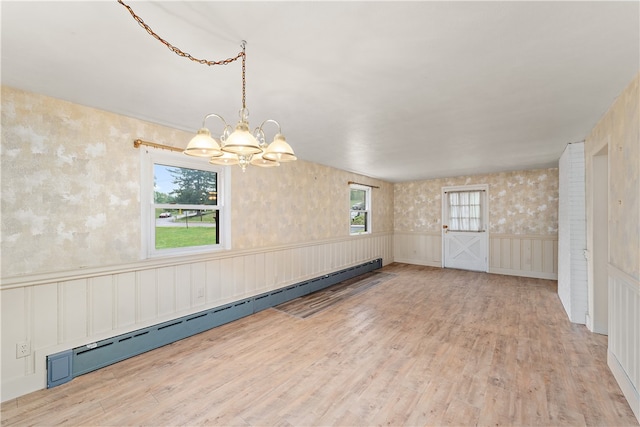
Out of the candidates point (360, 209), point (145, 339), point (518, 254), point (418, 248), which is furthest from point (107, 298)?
point (518, 254)

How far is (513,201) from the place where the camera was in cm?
628

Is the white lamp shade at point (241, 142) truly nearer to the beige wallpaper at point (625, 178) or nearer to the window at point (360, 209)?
the beige wallpaper at point (625, 178)

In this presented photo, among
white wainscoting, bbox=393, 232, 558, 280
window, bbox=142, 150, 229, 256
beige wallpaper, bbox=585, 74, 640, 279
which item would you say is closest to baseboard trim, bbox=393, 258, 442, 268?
white wainscoting, bbox=393, 232, 558, 280

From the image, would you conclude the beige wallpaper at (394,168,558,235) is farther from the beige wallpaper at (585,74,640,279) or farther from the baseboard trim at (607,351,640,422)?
the baseboard trim at (607,351,640,422)

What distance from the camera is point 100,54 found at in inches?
66.2

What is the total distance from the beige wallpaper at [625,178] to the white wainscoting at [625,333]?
0.42ft

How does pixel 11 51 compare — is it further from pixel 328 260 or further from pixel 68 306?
pixel 328 260

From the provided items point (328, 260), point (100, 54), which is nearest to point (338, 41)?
point (100, 54)

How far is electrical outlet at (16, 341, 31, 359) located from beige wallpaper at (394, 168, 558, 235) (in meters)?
7.54

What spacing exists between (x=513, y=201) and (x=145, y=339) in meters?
7.34

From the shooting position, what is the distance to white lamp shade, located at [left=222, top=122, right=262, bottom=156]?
1484 mm

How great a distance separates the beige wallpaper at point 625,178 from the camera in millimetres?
1966

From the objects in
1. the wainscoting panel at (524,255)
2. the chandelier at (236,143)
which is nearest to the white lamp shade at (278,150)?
the chandelier at (236,143)

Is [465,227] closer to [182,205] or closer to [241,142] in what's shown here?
[182,205]
